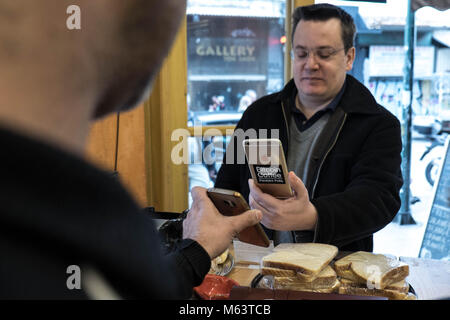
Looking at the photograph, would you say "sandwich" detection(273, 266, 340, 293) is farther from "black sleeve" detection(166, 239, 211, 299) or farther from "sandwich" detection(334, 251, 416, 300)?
"black sleeve" detection(166, 239, 211, 299)

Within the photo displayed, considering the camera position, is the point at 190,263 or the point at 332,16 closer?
the point at 190,263

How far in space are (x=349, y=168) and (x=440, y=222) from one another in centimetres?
220

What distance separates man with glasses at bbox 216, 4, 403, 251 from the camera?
70.6 inches

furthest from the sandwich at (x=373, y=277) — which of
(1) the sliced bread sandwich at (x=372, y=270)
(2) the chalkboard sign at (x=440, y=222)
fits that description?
(2) the chalkboard sign at (x=440, y=222)

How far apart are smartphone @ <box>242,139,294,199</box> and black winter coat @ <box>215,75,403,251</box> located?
10.5 inches

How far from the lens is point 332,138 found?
2.06 meters

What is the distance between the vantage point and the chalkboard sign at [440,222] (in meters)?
3.67

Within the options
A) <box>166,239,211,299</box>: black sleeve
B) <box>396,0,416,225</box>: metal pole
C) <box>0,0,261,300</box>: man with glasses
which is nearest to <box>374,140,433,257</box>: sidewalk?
<box>396,0,416,225</box>: metal pole

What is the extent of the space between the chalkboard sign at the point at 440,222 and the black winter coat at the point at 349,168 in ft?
6.36
